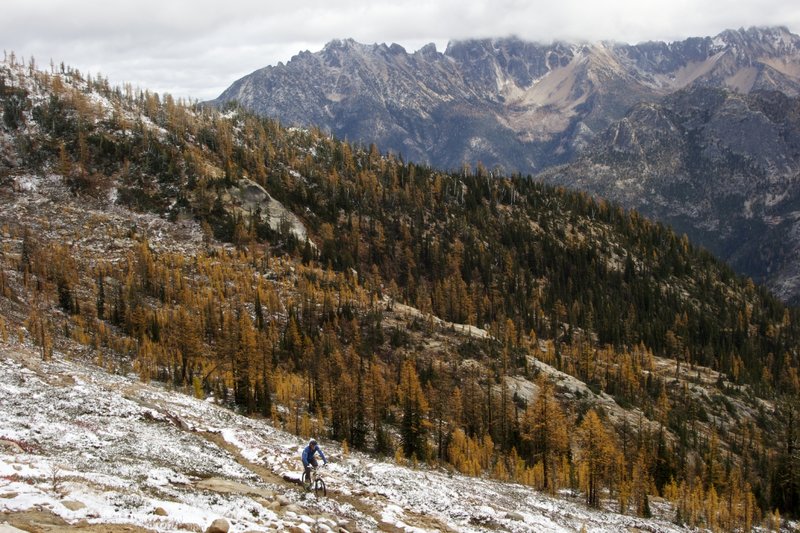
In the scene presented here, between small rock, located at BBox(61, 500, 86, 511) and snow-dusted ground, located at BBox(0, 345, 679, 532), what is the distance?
0.04 m

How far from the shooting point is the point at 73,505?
22.1 metres

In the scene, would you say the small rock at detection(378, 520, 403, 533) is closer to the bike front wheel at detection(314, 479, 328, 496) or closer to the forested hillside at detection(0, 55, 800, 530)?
the bike front wheel at detection(314, 479, 328, 496)

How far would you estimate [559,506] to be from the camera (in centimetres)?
5931

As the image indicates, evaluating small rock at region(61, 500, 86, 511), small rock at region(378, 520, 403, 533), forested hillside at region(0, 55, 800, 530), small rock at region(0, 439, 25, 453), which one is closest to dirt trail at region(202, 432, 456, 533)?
small rock at region(378, 520, 403, 533)

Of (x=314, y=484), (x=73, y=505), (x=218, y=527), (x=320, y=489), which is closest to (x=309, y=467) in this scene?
(x=314, y=484)

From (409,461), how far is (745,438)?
111492 mm

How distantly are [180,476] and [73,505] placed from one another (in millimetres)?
9379

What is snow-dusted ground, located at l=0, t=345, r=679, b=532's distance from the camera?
78.2ft

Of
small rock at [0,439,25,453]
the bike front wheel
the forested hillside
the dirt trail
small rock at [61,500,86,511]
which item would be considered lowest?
the forested hillside

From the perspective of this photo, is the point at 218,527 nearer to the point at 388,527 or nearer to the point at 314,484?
the point at 388,527

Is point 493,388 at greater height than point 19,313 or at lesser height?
lesser

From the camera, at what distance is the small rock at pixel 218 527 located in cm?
2144

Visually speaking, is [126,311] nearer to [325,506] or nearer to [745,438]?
[325,506]

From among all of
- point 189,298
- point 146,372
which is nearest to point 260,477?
point 146,372
